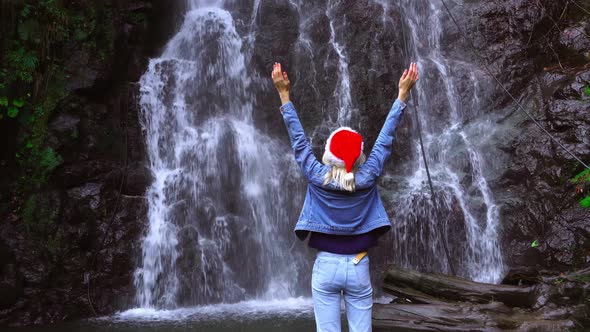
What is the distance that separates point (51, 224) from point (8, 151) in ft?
4.63

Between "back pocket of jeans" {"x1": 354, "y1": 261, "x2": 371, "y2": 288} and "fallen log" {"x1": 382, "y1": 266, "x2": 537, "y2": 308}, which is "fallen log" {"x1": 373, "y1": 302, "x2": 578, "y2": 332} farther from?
"back pocket of jeans" {"x1": 354, "y1": 261, "x2": 371, "y2": 288}

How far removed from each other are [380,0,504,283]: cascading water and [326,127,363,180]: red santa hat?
686cm

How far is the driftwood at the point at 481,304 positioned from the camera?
172 inches

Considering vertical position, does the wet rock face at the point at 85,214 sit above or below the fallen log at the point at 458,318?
above

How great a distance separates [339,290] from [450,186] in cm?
724

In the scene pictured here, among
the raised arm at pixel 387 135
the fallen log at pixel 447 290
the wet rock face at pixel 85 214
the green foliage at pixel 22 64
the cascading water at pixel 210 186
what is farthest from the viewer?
the cascading water at pixel 210 186

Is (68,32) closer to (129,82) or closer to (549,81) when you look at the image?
(129,82)

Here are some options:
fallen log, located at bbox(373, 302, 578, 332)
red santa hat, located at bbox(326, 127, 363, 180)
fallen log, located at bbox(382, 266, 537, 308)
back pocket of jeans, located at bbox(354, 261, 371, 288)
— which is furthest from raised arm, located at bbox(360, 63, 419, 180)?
fallen log, located at bbox(382, 266, 537, 308)

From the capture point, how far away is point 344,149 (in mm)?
3008

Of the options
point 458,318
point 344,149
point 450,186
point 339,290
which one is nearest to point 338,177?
point 344,149

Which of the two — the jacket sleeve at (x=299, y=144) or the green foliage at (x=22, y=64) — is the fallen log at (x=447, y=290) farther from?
the green foliage at (x=22, y=64)

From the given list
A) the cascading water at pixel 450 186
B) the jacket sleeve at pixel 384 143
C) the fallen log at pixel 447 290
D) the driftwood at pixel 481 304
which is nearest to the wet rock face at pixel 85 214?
the cascading water at pixel 450 186

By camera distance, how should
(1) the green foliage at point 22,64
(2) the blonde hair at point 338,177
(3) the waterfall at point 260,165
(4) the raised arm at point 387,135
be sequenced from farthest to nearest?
(3) the waterfall at point 260,165
(1) the green foliage at point 22,64
(4) the raised arm at point 387,135
(2) the blonde hair at point 338,177

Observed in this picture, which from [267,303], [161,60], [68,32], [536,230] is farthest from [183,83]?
[536,230]
